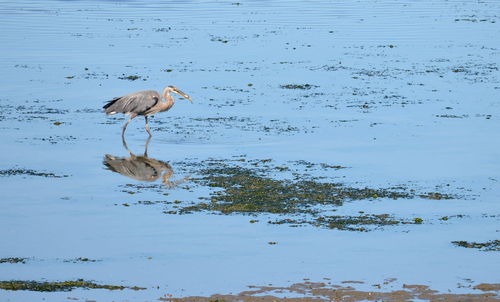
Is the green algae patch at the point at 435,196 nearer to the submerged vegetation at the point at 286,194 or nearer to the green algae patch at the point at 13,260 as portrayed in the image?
the submerged vegetation at the point at 286,194

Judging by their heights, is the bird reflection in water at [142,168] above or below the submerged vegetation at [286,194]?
above

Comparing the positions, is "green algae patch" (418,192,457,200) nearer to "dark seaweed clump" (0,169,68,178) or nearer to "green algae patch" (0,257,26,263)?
"dark seaweed clump" (0,169,68,178)

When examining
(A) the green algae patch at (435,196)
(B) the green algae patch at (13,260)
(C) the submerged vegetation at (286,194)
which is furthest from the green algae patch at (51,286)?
(A) the green algae patch at (435,196)

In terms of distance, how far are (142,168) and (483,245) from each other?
634 cm

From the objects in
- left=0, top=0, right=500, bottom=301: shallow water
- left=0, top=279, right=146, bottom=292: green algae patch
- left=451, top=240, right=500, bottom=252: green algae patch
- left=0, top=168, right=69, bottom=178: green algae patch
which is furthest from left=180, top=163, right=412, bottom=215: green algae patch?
left=0, top=279, right=146, bottom=292: green algae patch

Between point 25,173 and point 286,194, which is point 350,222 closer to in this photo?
point 286,194

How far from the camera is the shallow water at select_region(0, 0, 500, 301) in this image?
12.4 metres

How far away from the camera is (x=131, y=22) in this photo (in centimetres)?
3862

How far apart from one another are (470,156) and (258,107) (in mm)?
5667

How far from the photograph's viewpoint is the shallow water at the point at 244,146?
12.4m

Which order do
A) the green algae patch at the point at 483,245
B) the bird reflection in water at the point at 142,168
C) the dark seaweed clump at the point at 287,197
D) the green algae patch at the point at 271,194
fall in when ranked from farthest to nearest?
the bird reflection in water at the point at 142,168, the green algae patch at the point at 271,194, the dark seaweed clump at the point at 287,197, the green algae patch at the point at 483,245

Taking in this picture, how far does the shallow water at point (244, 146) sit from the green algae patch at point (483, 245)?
0.46 ft

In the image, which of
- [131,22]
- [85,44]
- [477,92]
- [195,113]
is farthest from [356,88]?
[131,22]

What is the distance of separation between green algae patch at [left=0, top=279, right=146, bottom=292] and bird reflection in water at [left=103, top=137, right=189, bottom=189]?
15.1ft
